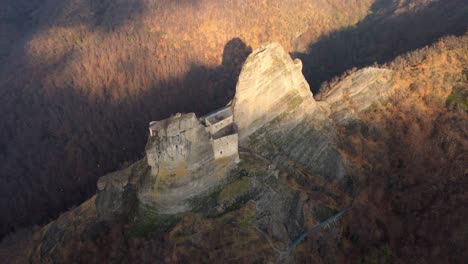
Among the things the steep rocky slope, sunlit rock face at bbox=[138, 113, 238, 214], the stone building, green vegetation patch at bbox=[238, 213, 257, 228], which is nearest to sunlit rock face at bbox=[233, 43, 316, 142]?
the stone building

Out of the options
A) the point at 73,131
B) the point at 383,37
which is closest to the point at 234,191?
the point at 73,131

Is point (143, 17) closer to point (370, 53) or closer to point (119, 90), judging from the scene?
point (119, 90)

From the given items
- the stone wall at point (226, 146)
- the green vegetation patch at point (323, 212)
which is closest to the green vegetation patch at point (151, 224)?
the stone wall at point (226, 146)

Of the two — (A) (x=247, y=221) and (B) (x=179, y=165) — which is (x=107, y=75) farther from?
(A) (x=247, y=221)

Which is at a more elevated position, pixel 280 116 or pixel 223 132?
pixel 223 132

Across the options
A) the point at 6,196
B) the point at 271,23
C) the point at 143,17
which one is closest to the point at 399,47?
the point at 271,23

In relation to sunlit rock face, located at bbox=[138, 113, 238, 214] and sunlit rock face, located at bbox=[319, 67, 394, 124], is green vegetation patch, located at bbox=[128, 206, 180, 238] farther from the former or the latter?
sunlit rock face, located at bbox=[319, 67, 394, 124]
